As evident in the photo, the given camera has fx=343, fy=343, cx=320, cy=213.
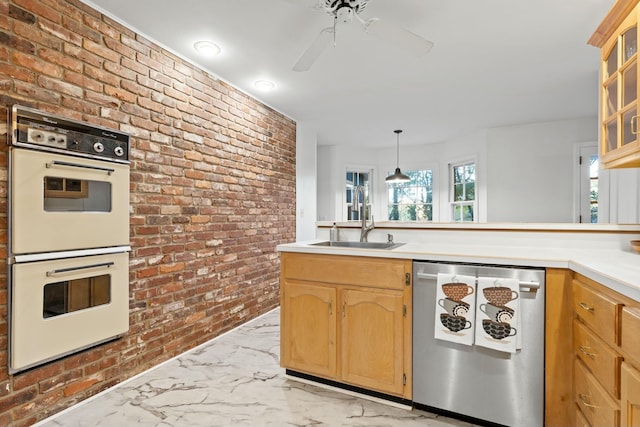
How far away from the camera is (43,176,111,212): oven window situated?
1.81 metres

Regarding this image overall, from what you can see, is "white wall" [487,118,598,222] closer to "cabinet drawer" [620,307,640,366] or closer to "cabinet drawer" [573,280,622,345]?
"cabinet drawer" [573,280,622,345]

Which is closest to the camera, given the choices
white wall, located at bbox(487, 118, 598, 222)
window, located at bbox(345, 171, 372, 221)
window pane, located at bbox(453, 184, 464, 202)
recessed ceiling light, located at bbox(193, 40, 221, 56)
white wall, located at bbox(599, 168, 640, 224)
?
recessed ceiling light, located at bbox(193, 40, 221, 56)

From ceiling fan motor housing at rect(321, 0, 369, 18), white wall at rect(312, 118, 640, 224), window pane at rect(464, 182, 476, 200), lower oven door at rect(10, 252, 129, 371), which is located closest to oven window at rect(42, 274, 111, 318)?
lower oven door at rect(10, 252, 129, 371)

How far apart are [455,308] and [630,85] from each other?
4.71 ft

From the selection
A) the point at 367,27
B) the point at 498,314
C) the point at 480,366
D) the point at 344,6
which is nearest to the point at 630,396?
the point at 498,314

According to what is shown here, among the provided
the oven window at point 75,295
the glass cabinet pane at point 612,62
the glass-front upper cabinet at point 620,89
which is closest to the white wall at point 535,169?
the glass-front upper cabinet at point 620,89

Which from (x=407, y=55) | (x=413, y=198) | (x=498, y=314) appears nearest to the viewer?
(x=498, y=314)

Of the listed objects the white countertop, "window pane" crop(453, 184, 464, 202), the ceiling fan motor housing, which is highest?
the ceiling fan motor housing

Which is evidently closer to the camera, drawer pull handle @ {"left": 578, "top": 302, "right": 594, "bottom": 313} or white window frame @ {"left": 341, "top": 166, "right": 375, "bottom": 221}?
drawer pull handle @ {"left": 578, "top": 302, "right": 594, "bottom": 313}

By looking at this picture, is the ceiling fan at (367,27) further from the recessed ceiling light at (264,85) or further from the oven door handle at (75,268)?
the oven door handle at (75,268)

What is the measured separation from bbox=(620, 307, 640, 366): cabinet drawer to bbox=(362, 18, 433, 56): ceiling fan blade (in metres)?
1.47

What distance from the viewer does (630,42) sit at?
5.63 ft

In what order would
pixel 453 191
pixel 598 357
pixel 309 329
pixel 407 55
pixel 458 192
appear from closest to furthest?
pixel 598 357
pixel 309 329
pixel 407 55
pixel 458 192
pixel 453 191

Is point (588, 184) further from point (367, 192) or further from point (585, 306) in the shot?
point (585, 306)
